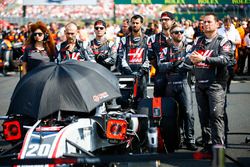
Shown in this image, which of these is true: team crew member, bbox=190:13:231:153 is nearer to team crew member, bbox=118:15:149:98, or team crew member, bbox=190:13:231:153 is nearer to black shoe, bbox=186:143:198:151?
black shoe, bbox=186:143:198:151

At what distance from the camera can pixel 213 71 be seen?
718 centimetres

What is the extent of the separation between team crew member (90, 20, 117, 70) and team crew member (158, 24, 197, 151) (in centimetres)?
163

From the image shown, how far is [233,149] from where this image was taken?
26.1ft

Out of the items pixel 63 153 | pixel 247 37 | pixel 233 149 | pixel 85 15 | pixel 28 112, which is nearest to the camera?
pixel 63 153

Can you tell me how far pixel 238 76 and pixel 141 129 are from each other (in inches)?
435

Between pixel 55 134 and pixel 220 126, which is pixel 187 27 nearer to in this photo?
pixel 220 126

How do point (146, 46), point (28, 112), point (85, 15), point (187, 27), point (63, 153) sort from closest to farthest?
point (63, 153)
point (28, 112)
point (146, 46)
point (187, 27)
point (85, 15)

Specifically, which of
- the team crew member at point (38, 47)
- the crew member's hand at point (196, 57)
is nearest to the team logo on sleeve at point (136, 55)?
the team crew member at point (38, 47)

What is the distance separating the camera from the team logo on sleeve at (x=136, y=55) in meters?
9.00

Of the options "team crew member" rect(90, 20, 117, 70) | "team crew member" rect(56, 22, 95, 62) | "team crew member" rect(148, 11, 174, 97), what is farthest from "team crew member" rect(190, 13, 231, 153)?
"team crew member" rect(90, 20, 117, 70)

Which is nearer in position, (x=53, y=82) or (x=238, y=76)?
(x=53, y=82)

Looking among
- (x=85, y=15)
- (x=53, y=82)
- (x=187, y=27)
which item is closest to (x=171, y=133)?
(x=53, y=82)

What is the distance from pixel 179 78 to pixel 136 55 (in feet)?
4.13

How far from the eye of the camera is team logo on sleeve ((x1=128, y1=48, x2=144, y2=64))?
29.5 ft
